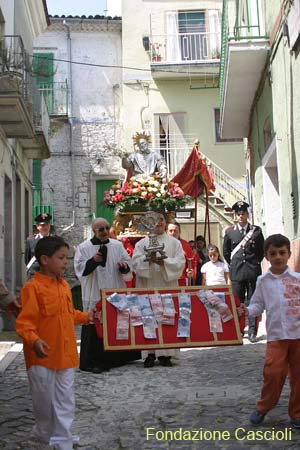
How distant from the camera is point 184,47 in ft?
72.9

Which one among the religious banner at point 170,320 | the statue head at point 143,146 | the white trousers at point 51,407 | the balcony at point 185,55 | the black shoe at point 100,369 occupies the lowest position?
the black shoe at point 100,369

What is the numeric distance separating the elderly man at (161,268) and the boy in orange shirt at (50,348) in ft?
9.63

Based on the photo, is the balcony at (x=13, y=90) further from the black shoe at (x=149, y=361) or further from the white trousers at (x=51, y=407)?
the white trousers at (x=51, y=407)

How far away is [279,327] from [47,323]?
5.37 feet

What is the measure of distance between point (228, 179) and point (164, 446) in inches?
672

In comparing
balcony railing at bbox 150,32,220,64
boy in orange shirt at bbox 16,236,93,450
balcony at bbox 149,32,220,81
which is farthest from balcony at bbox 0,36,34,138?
balcony railing at bbox 150,32,220,64

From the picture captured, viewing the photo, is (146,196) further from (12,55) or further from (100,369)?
A: (100,369)

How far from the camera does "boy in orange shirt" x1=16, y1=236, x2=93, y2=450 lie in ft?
12.2

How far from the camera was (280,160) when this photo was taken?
30.3ft

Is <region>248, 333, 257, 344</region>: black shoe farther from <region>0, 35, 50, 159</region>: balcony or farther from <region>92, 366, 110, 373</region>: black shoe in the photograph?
<region>0, 35, 50, 159</region>: balcony

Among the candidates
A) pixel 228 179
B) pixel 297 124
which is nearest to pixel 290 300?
pixel 297 124

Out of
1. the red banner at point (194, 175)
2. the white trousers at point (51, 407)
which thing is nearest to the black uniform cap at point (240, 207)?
the red banner at point (194, 175)

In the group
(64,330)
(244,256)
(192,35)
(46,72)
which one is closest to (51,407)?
(64,330)

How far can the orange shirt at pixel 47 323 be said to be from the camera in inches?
147
